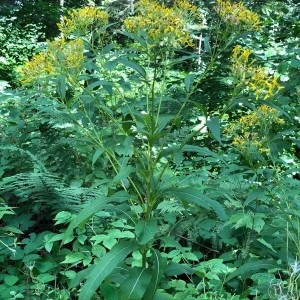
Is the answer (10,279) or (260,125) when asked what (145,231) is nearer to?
(260,125)

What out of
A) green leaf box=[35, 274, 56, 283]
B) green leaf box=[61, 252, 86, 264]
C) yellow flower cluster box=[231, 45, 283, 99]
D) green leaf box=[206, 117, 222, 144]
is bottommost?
green leaf box=[35, 274, 56, 283]

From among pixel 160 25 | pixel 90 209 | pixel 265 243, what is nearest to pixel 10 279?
pixel 90 209

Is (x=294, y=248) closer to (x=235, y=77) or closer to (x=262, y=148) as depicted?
(x=262, y=148)

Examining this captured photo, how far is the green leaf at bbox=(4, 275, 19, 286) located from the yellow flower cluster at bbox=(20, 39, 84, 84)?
1105mm

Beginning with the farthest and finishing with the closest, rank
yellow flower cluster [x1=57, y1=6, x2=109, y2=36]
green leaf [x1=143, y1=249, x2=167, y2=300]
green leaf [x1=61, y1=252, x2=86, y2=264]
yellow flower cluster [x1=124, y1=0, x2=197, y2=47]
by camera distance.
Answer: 1. green leaf [x1=61, y1=252, x2=86, y2=264]
2. yellow flower cluster [x1=57, y1=6, x2=109, y2=36]
3. yellow flower cluster [x1=124, y1=0, x2=197, y2=47]
4. green leaf [x1=143, y1=249, x2=167, y2=300]

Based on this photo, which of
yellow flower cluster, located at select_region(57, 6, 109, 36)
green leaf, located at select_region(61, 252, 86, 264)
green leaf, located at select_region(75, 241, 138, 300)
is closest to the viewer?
green leaf, located at select_region(75, 241, 138, 300)

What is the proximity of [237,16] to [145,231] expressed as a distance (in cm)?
108

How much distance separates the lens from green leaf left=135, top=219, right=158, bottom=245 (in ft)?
5.63

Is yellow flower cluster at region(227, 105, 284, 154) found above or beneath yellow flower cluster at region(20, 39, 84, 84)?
beneath

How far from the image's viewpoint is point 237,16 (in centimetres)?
203

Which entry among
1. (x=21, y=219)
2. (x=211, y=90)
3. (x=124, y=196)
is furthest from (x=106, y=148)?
(x=211, y=90)

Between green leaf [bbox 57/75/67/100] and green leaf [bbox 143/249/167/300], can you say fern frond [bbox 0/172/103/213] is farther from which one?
green leaf [bbox 143/249/167/300]

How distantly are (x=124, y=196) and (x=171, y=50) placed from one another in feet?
2.44

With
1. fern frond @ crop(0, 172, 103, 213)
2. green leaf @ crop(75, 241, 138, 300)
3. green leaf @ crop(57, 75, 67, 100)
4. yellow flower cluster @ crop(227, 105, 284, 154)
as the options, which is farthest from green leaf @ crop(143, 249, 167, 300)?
fern frond @ crop(0, 172, 103, 213)
